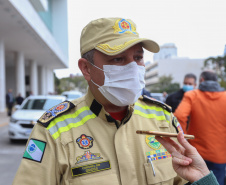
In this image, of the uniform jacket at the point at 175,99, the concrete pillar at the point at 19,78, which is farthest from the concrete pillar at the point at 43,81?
the uniform jacket at the point at 175,99

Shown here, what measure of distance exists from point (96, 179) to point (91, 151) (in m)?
0.16

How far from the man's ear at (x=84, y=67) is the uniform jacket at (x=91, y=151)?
0.54ft

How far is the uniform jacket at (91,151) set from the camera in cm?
144

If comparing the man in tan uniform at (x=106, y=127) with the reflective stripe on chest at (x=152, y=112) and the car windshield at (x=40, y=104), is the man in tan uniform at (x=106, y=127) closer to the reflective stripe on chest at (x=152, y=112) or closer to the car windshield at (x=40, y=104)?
the reflective stripe on chest at (x=152, y=112)

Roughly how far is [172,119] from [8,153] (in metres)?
6.03

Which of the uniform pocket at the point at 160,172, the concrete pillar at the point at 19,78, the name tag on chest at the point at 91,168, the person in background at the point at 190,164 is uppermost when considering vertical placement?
the person in background at the point at 190,164

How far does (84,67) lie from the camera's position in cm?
180

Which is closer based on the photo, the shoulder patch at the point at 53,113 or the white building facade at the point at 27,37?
the shoulder patch at the point at 53,113

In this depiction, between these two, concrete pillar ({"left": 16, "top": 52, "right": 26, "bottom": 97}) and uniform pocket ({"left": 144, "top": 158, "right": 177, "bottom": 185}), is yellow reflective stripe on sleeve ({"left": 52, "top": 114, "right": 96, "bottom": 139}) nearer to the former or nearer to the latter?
uniform pocket ({"left": 144, "top": 158, "right": 177, "bottom": 185})

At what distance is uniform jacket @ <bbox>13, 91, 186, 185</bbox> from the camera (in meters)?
1.44

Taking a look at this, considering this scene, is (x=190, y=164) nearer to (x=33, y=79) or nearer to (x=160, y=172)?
(x=160, y=172)

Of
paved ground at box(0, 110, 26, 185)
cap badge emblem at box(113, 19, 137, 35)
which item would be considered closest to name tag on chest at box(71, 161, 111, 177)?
cap badge emblem at box(113, 19, 137, 35)

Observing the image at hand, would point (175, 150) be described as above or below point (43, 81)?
above

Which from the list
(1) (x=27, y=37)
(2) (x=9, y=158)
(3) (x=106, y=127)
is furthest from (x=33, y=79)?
(3) (x=106, y=127)
